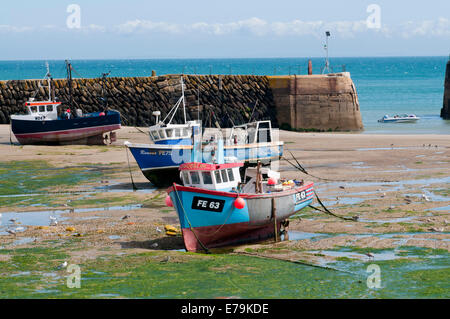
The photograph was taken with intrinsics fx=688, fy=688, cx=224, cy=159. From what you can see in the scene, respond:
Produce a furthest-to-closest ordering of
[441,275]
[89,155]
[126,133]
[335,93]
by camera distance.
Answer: [335,93], [126,133], [89,155], [441,275]

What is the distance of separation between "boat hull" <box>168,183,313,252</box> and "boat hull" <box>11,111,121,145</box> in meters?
22.0

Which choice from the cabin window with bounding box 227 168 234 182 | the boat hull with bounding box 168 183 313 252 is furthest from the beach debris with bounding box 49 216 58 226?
the cabin window with bounding box 227 168 234 182

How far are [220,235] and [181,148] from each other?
9.71 metres

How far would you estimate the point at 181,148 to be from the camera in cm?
2642

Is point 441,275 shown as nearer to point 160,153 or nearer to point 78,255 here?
point 78,255

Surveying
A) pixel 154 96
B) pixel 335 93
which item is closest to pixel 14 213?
pixel 154 96

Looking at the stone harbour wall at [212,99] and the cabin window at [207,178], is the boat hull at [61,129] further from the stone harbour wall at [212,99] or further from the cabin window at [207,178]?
the cabin window at [207,178]

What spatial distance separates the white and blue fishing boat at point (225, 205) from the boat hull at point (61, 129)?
69.2ft

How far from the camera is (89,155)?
34.7 m

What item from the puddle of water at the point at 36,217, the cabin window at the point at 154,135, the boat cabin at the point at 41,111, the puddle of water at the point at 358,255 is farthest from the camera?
the boat cabin at the point at 41,111

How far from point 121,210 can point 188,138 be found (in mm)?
6617

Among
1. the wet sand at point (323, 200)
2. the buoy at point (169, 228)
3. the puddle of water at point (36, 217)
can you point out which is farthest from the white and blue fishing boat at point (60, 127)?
the buoy at point (169, 228)

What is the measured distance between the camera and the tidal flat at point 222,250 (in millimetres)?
13703

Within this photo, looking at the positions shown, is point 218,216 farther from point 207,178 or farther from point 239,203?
point 207,178
